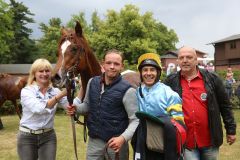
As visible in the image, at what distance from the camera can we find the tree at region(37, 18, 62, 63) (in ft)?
184

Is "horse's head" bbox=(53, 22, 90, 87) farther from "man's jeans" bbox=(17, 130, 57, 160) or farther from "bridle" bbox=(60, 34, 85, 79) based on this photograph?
"man's jeans" bbox=(17, 130, 57, 160)

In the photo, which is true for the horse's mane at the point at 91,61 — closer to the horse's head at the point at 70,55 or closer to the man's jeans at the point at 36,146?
the horse's head at the point at 70,55

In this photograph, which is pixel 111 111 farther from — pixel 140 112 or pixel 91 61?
pixel 91 61

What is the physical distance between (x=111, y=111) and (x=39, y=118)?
0.98 m

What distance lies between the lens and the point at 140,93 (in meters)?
2.97

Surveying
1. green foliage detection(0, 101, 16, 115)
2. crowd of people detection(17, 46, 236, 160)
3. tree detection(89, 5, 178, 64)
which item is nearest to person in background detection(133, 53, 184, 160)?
crowd of people detection(17, 46, 236, 160)

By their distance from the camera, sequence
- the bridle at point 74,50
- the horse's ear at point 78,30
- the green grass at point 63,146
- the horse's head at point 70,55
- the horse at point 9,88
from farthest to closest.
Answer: the horse at point 9,88 → the green grass at point 63,146 → the horse's ear at point 78,30 → the bridle at point 74,50 → the horse's head at point 70,55

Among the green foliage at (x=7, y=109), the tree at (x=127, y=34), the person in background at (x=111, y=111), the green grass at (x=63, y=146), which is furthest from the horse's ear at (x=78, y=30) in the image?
the tree at (x=127, y=34)

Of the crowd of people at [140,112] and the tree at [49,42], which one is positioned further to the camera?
the tree at [49,42]

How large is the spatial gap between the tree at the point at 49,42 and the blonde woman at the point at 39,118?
51002 mm

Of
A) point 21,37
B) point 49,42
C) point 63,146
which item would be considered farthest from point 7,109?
point 49,42

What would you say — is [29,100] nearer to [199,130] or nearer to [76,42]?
[76,42]

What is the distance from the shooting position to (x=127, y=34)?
148 ft

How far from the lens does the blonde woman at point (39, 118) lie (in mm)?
3541
